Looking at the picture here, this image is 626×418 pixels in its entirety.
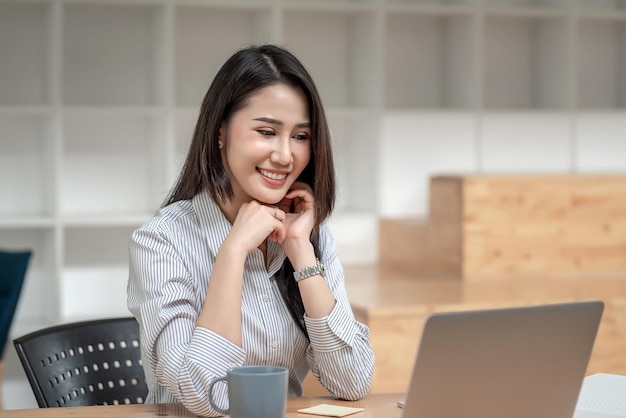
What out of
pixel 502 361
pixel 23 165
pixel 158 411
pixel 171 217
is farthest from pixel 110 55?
pixel 502 361

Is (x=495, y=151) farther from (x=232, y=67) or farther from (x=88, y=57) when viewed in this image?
(x=232, y=67)

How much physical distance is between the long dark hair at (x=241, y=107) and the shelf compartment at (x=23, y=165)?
2.25m

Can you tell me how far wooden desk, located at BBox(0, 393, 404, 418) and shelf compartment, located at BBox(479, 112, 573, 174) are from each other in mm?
2764

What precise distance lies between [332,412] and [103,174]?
2.74 meters

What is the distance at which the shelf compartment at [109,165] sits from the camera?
4.07m

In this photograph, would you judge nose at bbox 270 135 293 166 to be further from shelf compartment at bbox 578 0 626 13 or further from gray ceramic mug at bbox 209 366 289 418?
shelf compartment at bbox 578 0 626 13

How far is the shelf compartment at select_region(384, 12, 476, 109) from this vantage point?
4367 millimetres

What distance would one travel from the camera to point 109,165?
13.5 ft

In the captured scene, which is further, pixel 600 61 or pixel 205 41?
pixel 600 61

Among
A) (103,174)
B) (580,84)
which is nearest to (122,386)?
(103,174)

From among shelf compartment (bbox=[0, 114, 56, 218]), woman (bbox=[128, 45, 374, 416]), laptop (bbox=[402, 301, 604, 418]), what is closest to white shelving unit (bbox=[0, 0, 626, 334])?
shelf compartment (bbox=[0, 114, 56, 218])

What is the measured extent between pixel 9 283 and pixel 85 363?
68.8 inches

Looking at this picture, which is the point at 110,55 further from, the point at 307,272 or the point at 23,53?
the point at 307,272

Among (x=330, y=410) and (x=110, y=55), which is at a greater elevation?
(x=110, y=55)
